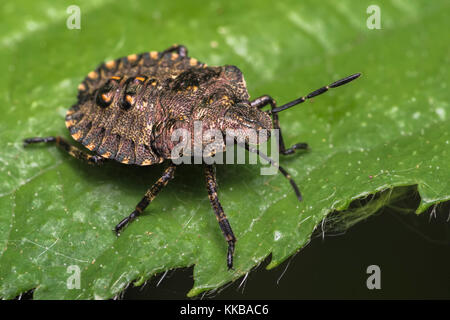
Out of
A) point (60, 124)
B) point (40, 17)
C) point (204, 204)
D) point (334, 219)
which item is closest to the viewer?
point (334, 219)

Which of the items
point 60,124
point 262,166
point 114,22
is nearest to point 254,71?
point 262,166

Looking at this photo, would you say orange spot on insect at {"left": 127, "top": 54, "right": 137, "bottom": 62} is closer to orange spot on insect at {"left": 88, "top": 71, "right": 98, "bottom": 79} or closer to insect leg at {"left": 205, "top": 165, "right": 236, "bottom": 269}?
orange spot on insect at {"left": 88, "top": 71, "right": 98, "bottom": 79}

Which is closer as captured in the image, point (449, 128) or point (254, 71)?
point (449, 128)

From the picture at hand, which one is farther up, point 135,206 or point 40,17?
point 40,17

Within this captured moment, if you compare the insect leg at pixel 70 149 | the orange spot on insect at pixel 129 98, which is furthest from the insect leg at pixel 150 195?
the orange spot on insect at pixel 129 98

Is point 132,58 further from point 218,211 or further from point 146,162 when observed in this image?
point 218,211

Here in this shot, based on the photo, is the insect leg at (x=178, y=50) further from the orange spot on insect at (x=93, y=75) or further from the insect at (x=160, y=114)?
the orange spot on insect at (x=93, y=75)

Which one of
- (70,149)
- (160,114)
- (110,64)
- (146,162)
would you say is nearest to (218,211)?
(146,162)

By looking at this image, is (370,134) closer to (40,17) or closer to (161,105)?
(161,105)

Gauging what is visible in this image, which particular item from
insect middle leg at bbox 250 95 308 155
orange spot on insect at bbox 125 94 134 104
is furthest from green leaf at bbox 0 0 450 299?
orange spot on insect at bbox 125 94 134 104
